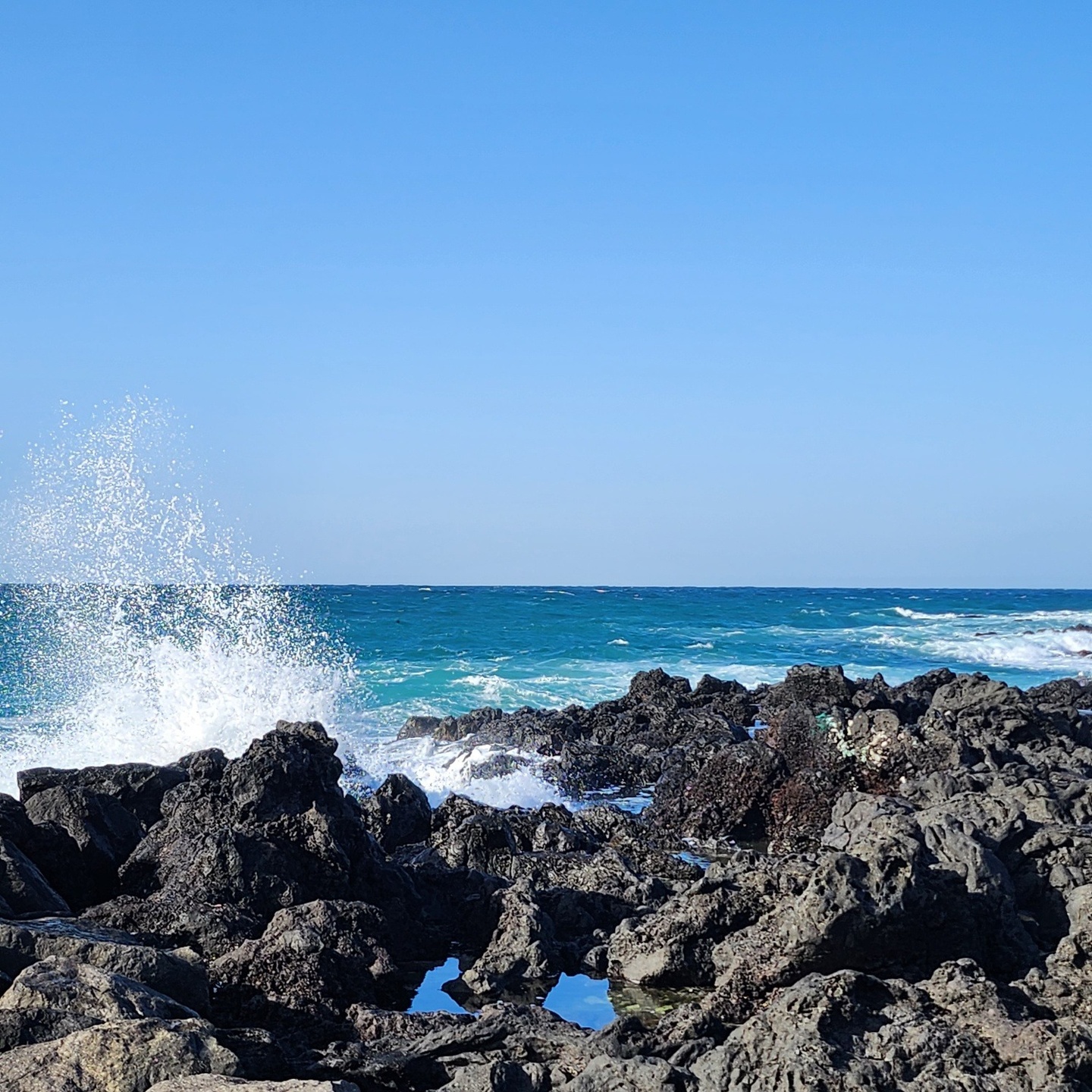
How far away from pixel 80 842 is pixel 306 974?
2508 mm

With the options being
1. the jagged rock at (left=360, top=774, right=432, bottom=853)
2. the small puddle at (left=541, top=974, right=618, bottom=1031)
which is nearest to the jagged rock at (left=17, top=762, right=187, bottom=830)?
the jagged rock at (left=360, top=774, right=432, bottom=853)

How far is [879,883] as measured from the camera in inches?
227

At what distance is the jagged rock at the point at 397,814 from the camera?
8906 mm

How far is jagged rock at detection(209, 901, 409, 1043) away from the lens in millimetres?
5230

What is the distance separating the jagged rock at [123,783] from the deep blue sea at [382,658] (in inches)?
166

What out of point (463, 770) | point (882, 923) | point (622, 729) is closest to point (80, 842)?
point (882, 923)

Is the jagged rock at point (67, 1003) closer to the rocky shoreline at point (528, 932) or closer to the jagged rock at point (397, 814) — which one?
the rocky shoreline at point (528, 932)

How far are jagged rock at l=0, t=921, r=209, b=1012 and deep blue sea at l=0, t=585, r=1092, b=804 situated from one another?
25.3ft

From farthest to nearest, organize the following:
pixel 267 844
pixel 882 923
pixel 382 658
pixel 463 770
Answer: pixel 382 658, pixel 463 770, pixel 267 844, pixel 882 923

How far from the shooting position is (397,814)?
911cm

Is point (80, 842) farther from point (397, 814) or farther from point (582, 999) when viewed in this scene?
point (582, 999)

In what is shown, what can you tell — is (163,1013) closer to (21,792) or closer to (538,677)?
(21,792)

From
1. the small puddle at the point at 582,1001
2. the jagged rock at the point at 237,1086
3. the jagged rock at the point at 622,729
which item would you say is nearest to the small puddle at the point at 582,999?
the small puddle at the point at 582,1001

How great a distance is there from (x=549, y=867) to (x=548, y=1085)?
344cm
